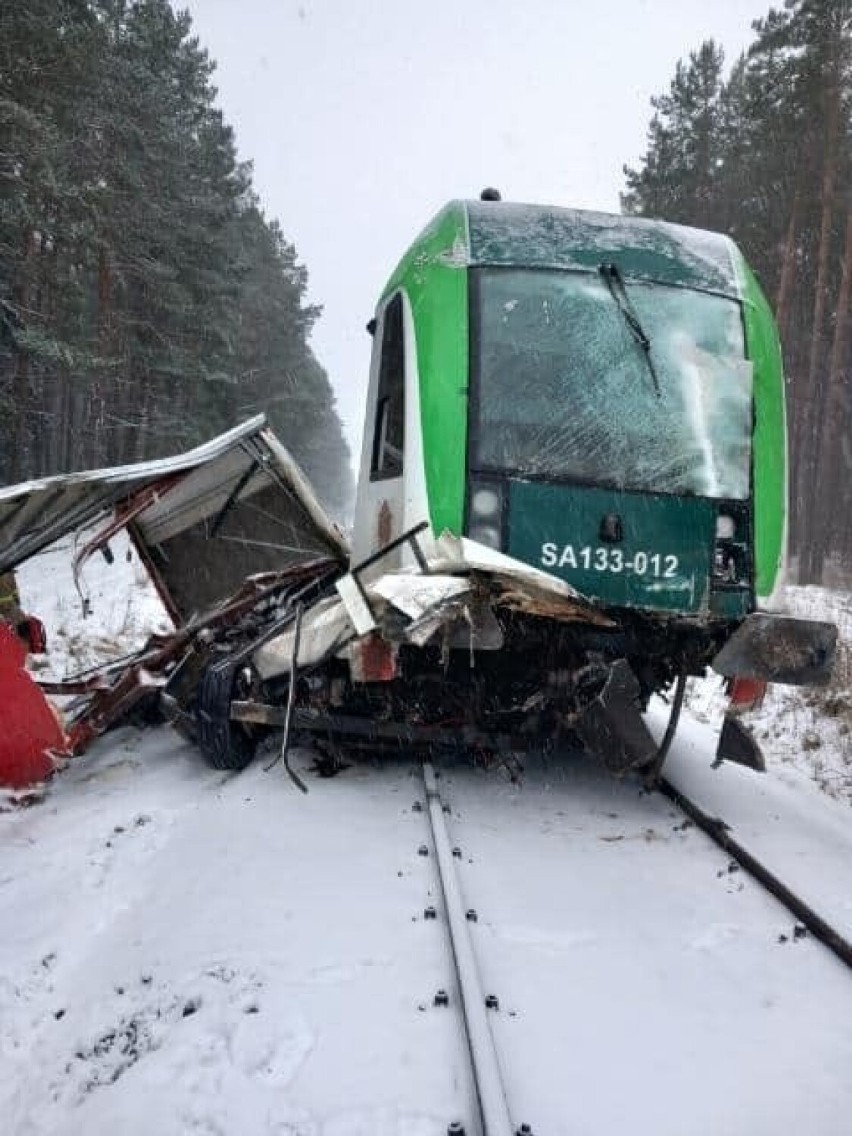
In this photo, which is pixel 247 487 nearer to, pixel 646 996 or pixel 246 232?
pixel 646 996

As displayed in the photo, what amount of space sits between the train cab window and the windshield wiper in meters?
1.25

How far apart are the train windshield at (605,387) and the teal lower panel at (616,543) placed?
11 centimetres

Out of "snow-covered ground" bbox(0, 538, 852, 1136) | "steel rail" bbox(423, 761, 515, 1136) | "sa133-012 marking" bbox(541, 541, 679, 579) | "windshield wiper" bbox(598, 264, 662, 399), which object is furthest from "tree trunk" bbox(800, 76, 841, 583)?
"steel rail" bbox(423, 761, 515, 1136)

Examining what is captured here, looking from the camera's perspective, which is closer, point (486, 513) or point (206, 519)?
point (486, 513)

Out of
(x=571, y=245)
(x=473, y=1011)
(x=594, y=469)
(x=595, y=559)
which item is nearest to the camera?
(x=473, y=1011)

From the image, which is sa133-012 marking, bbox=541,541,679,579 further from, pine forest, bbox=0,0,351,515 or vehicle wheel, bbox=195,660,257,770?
pine forest, bbox=0,0,351,515

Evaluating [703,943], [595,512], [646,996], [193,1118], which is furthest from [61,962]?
[595,512]

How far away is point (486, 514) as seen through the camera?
15.5 ft

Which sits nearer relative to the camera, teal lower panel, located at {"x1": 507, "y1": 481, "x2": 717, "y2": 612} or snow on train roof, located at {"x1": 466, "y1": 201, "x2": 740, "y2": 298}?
teal lower panel, located at {"x1": 507, "y1": 481, "x2": 717, "y2": 612}

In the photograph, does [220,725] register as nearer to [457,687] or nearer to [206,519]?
[457,687]

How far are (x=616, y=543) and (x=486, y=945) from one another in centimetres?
232

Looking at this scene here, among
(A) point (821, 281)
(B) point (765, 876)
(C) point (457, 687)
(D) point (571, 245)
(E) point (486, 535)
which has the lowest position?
(B) point (765, 876)

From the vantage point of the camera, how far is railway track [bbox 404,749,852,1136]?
7.08 ft

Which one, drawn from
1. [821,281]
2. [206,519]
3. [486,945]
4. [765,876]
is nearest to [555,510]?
[765,876]
